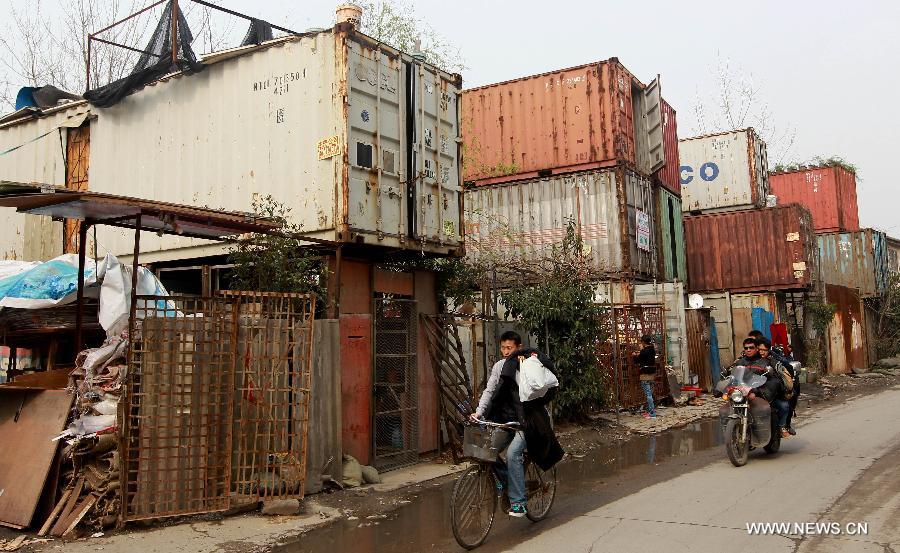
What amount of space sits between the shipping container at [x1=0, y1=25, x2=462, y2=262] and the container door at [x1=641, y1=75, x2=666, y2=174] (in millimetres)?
9358

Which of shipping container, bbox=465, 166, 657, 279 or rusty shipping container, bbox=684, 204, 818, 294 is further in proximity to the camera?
rusty shipping container, bbox=684, 204, 818, 294

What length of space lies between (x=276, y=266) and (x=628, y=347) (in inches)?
335

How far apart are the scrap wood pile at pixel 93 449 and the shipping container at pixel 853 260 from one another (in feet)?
97.5

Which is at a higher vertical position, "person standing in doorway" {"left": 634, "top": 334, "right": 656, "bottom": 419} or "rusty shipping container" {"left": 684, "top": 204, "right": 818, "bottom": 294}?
"rusty shipping container" {"left": 684, "top": 204, "right": 818, "bottom": 294}

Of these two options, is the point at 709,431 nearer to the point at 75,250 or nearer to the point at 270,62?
the point at 270,62

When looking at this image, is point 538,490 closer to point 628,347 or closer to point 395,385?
point 395,385

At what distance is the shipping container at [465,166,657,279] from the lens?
1695cm

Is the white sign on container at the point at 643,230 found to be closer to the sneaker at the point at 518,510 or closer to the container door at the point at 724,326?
the container door at the point at 724,326

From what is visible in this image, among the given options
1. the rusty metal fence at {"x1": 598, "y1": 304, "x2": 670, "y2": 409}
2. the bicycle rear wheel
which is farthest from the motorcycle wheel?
the rusty metal fence at {"x1": 598, "y1": 304, "x2": 670, "y2": 409}

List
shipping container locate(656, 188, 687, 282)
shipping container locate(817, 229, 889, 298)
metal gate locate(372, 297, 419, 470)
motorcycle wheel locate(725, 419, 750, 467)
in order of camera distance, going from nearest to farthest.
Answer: motorcycle wheel locate(725, 419, 750, 467) → metal gate locate(372, 297, 419, 470) → shipping container locate(656, 188, 687, 282) → shipping container locate(817, 229, 889, 298)

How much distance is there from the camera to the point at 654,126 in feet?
60.1

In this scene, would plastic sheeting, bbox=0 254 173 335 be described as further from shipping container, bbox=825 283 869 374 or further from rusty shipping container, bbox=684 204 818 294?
shipping container, bbox=825 283 869 374

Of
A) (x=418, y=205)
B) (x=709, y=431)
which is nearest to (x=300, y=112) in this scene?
(x=418, y=205)

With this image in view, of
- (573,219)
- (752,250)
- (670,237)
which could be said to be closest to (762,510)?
(573,219)
